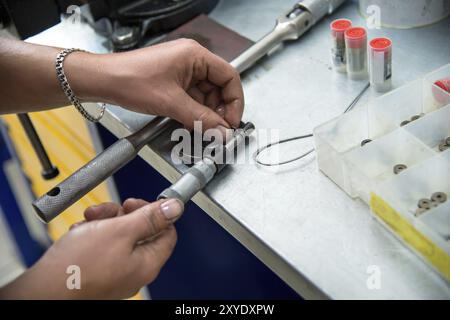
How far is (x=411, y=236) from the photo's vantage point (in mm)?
596

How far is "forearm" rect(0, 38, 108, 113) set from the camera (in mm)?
795

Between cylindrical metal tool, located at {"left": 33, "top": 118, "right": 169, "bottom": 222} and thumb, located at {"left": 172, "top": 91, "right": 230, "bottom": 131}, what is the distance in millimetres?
68

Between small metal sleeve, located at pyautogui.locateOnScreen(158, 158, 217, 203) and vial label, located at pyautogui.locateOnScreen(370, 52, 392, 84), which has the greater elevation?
vial label, located at pyautogui.locateOnScreen(370, 52, 392, 84)

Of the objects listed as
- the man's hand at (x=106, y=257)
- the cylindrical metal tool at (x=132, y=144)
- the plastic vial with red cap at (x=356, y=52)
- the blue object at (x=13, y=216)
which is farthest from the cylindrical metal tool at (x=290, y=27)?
the blue object at (x=13, y=216)

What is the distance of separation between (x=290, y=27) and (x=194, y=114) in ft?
0.84

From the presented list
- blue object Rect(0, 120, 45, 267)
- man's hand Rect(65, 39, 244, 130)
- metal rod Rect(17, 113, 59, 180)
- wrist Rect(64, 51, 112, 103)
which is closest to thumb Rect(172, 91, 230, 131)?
man's hand Rect(65, 39, 244, 130)

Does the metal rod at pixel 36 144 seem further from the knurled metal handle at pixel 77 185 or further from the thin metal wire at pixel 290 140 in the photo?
the thin metal wire at pixel 290 140

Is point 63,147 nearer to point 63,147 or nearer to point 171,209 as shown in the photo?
point 63,147

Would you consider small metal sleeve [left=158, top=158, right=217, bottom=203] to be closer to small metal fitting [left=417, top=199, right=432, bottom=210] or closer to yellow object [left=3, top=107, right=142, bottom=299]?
small metal fitting [left=417, top=199, right=432, bottom=210]

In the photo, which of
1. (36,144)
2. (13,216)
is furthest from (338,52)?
(13,216)

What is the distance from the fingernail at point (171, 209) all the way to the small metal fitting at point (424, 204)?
0.86ft

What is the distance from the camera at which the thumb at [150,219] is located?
2.02 ft
